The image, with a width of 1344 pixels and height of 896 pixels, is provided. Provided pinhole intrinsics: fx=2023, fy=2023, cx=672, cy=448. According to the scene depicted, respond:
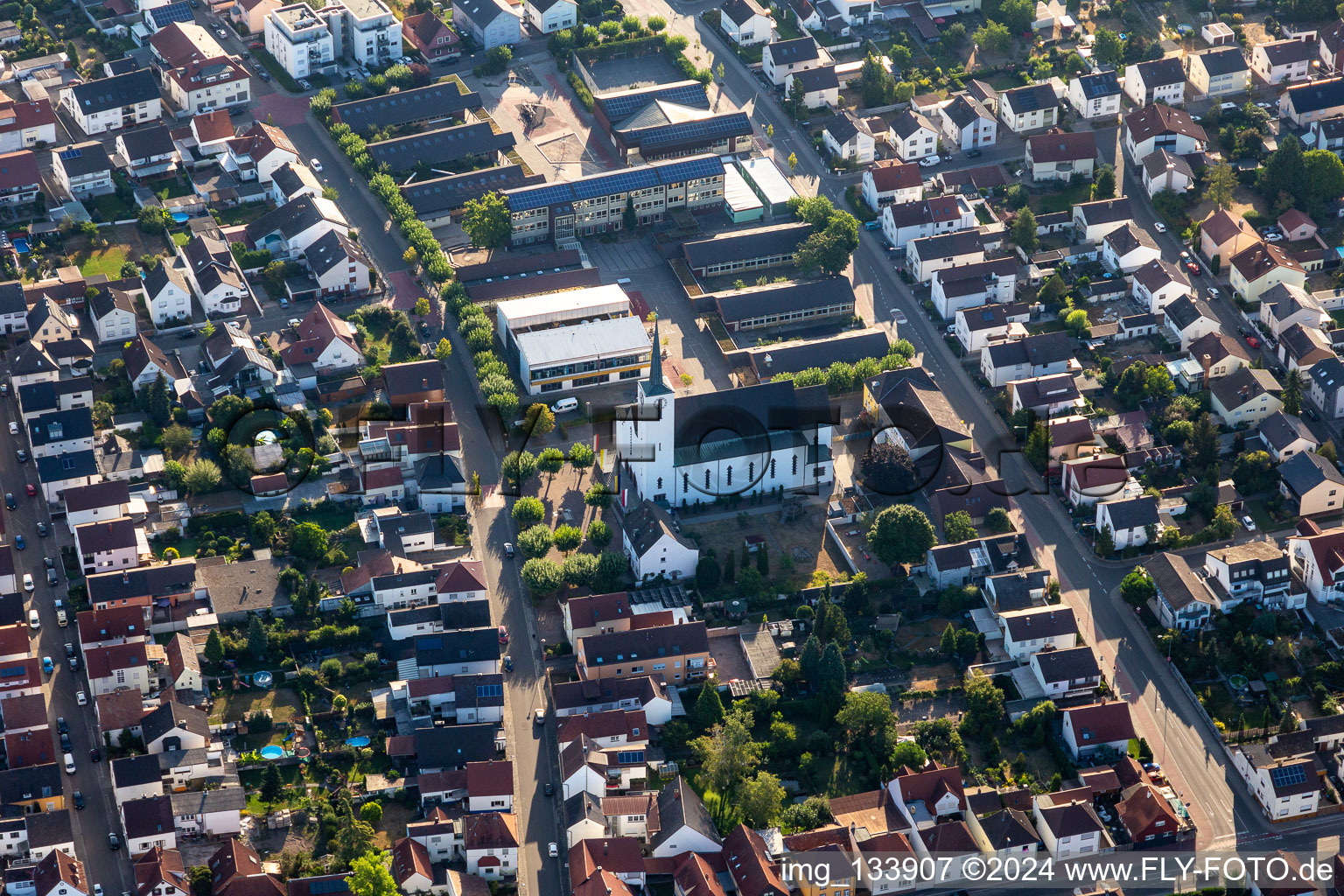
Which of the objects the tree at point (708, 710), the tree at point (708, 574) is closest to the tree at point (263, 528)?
the tree at point (708, 574)

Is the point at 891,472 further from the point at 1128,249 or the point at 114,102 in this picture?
the point at 114,102

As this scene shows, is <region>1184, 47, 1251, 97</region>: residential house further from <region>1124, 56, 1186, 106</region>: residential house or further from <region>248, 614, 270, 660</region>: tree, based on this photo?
<region>248, 614, 270, 660</region>: tree

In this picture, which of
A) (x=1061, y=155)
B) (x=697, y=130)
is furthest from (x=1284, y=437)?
(x=697, y=130)

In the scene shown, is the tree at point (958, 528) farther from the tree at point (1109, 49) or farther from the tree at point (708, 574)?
the tree at point (1109, 49)

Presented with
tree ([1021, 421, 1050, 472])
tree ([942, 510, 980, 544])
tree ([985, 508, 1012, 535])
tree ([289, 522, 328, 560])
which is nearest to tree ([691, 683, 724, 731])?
tree ([942, 510, 980, 544])

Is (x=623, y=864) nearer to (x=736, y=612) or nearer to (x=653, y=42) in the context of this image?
(x=736, y=612)
